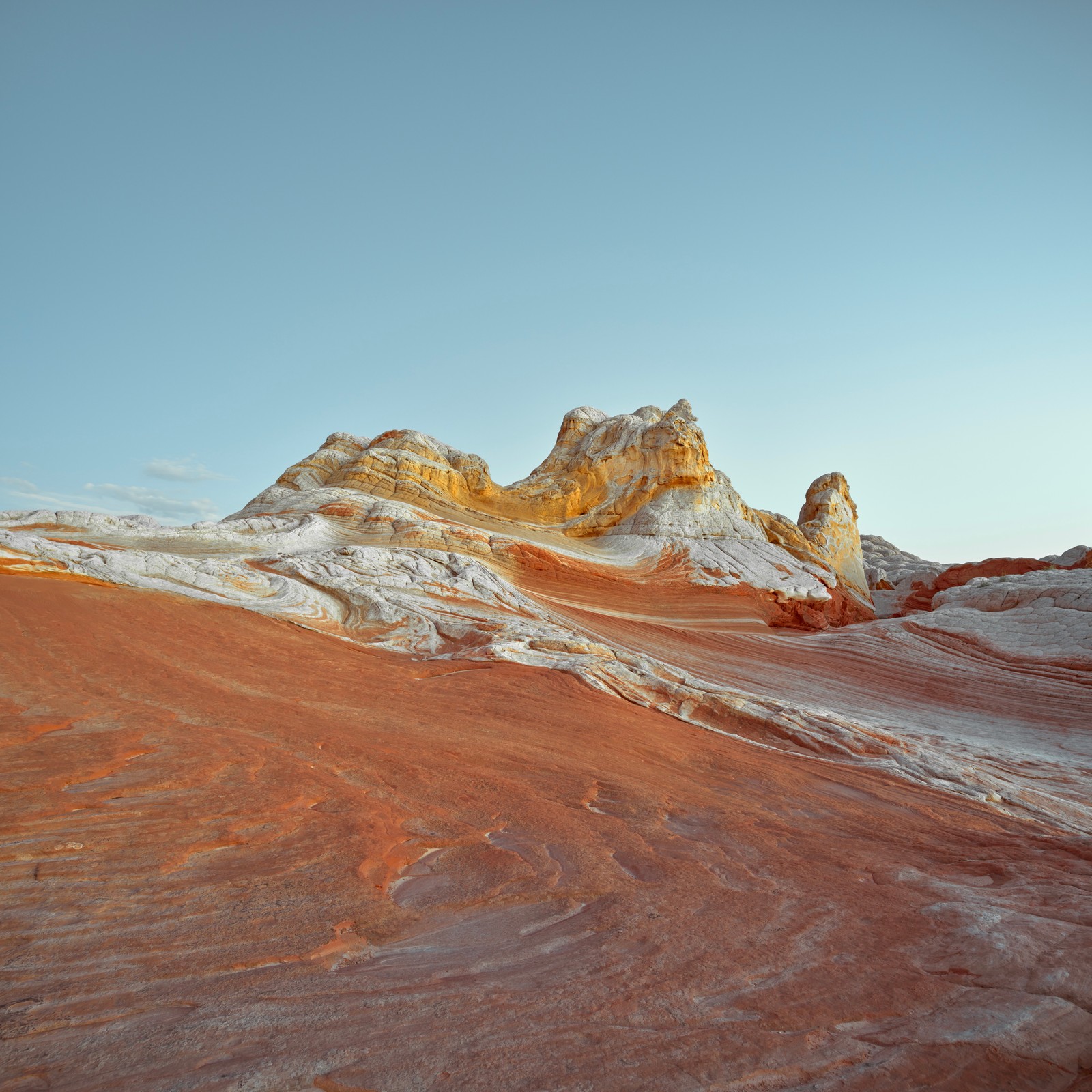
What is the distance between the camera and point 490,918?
122 inches

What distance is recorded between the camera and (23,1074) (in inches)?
72.6

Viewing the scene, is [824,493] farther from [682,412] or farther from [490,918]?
[490,918]

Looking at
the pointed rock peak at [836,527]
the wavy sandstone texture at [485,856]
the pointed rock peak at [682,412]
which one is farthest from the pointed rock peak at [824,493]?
the wavy sandstone texture at [485,856]

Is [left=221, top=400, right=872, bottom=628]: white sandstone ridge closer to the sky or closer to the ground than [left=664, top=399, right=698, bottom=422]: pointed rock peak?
closer to the ground

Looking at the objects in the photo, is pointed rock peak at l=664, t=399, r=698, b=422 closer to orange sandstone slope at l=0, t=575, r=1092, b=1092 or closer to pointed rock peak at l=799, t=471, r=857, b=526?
pointed rock peak at l=799, t=471, r=857, b=526

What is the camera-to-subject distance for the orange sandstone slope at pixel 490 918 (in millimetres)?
2088

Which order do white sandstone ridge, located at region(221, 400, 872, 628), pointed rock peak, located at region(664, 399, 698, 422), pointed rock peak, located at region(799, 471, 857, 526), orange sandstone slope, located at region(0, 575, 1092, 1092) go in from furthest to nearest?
pointed rock peak, located at region(799, 471, 857, 526) → pointed rock peak, located at region(664, 399, 698, 422) → white sandstone ridge, located at region(221, 400, 872, 628) → orange sandstone slope, located at region(0, 575, 1092, 1092)

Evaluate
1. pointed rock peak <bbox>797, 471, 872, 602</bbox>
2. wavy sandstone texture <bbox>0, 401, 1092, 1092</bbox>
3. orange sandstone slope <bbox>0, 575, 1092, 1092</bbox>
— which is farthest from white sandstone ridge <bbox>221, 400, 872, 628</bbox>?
orange sandstone slope <bbox>0, 575, 1092, 1092</bbox>

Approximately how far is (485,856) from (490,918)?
71 cm

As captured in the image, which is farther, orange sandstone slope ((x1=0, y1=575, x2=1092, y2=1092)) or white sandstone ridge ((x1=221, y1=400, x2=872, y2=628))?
white sandstone ridge ((x1=221, y1=400, x2=872, y2=628))

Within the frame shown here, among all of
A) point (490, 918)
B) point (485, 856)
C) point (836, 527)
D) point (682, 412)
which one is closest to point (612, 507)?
point (682, 412)

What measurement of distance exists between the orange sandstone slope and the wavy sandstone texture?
0.02 meters

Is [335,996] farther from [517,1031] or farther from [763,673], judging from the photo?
[763,673]

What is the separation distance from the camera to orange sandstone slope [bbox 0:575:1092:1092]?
2.09 meters
